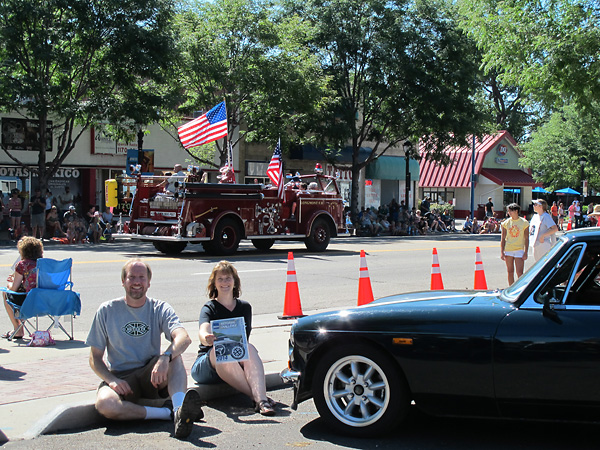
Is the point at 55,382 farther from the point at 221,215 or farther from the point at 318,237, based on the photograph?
the point at 318,237

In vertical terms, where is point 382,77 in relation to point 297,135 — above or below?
above

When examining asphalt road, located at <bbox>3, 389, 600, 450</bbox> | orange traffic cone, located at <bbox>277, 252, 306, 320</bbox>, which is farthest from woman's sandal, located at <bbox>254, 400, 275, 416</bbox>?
orange traffic cone, located at <bbox>277, 252, 306, 320</bbox>

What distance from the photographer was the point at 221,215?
1959 centimetres

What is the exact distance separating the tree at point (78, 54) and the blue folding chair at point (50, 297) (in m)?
16.9

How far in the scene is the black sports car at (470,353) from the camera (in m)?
4.89

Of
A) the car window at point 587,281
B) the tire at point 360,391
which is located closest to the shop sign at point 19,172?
the tire at point 360,391

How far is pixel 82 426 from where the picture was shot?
566 cm

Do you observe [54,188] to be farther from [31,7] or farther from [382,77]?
[382,77]

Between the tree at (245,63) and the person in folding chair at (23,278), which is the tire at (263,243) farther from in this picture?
the person in folding chair at (23,278)

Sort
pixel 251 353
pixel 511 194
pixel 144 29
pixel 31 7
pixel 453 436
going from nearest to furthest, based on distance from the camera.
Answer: pixel 453 436, pixel 251 353, pixel 31 7, pixel 144 29, pixel 511 194

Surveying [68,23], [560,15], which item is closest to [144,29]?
[68,23]

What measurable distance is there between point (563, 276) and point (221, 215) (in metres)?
14.9

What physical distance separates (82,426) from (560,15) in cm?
1576

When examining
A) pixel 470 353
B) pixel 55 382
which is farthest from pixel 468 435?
pixel 55 382
